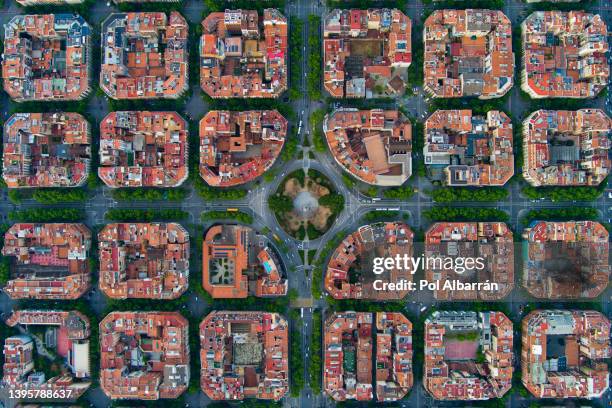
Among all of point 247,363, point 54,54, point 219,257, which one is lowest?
point 247,363

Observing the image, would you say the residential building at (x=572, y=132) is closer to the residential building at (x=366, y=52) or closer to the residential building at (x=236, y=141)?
the residential building at (x=366, y=52)

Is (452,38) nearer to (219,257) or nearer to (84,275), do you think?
(219,257)

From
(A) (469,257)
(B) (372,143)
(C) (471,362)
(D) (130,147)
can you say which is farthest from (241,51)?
(C) (471,362)

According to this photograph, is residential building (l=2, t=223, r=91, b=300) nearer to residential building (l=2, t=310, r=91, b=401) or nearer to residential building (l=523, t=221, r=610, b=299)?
residential building (l=2, t=310, r=91, b=401)

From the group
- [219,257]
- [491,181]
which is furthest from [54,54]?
[491,181]

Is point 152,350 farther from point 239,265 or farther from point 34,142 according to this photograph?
point 34,142

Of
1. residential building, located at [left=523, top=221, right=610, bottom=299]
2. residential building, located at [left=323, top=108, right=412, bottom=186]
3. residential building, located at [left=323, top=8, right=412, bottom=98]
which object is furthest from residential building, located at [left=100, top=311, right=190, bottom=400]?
residential building, located at [left=523, top=221, right=610, bottom=299]
